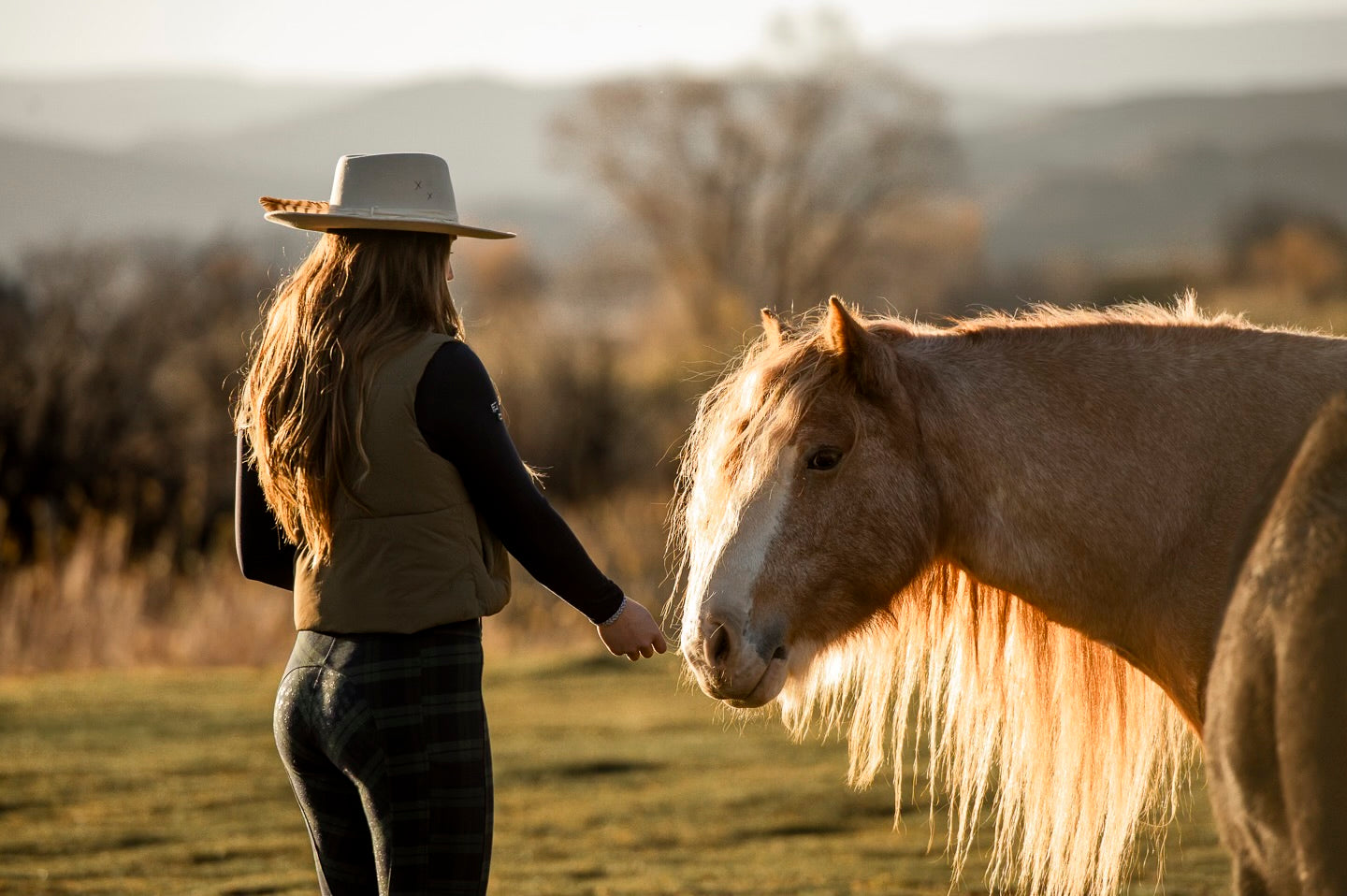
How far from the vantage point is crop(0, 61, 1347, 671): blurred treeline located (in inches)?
472

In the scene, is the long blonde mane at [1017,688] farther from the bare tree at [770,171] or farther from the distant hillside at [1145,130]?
the distant hillside at [1145,130]

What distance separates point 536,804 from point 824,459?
14.1 feet

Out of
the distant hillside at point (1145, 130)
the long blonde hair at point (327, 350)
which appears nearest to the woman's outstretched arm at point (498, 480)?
the long blonde hair at point (327, 350)

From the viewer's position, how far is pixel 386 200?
2828 mm

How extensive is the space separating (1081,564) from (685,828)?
371 cm

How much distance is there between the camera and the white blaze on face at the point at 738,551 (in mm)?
3029

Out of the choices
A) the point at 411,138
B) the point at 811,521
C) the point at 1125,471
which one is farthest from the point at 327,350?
the point at 411,138

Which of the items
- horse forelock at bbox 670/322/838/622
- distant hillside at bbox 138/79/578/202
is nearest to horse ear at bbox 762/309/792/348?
horse forelock at bbox 670/322/838/622

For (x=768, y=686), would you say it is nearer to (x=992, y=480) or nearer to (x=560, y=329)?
(x=992, y=480)

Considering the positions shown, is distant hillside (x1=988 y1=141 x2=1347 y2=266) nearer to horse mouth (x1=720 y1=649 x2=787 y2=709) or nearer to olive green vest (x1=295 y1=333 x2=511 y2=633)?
horse mouth (x1=720 y1=649 x2=787 y2=709)

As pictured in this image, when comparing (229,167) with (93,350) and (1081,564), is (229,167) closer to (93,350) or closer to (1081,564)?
(93,350)

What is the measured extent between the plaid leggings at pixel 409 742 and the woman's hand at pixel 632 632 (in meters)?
0.30

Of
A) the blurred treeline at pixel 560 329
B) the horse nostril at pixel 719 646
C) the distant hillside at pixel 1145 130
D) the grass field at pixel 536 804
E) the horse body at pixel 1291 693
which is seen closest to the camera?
the horse body at pixel 1291 693

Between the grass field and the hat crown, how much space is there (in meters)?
3.03
